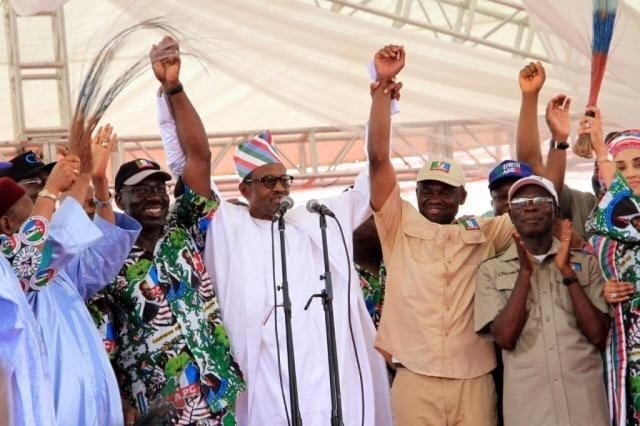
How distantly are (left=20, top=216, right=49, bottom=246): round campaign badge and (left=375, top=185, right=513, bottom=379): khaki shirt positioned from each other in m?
1.64

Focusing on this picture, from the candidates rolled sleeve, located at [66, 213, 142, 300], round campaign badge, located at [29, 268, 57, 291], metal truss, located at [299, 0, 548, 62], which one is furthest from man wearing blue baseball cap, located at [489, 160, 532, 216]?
round campaign badge, located at [29, 268, 57, 291]

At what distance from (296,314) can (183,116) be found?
0.98m

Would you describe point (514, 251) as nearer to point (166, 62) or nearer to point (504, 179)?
point (504, 179)

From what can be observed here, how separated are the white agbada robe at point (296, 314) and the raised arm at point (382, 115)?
227 mm

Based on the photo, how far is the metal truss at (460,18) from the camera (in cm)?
792

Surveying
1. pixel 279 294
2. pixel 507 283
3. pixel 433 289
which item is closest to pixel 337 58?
pixel 279 294

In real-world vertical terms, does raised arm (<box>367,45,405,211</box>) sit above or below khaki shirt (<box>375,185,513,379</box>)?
→ above

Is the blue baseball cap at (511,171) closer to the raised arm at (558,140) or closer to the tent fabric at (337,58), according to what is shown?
the raised arm at (558,140)

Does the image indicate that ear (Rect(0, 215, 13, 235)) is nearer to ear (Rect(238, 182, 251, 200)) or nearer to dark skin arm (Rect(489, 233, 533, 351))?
ear (Rect(238, 182, 251, 200))

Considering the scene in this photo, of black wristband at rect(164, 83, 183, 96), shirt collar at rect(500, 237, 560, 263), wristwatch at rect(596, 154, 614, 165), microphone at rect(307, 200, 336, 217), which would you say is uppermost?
black wristband at rect(164, 83, 183, 96)

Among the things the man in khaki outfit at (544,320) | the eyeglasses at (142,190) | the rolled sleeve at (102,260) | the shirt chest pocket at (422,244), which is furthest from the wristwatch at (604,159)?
the rolled sleeve at (102,260)

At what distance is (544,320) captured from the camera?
513cm

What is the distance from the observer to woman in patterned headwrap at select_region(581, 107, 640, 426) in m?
4.99

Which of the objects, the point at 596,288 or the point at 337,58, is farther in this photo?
the point at 337,58
